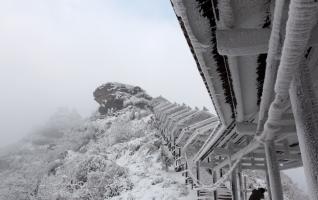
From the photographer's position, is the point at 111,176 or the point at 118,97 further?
the point at 118,97

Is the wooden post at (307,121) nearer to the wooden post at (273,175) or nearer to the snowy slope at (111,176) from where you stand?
the wooden post at (273,175)

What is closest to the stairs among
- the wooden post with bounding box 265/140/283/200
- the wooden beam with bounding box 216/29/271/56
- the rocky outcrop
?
the wooden post with bounding box 265/140/283/200

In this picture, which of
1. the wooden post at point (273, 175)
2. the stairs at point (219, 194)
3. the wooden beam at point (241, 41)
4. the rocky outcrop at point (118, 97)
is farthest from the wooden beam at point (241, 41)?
the rocky outcrop at point (118, 97)

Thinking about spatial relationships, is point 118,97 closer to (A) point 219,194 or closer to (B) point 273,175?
(A) point 219,194

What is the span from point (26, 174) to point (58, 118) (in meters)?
46.3

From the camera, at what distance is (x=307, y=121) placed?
2.46 m

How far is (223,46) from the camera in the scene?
277cm

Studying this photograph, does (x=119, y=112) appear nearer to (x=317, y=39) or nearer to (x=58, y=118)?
(x=58, y=118)

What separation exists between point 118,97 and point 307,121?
68.1 meters

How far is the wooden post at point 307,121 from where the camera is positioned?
242 centimetres

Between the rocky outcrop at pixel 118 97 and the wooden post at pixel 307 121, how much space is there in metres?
63.3

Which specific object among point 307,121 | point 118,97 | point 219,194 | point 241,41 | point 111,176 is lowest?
point 307,121

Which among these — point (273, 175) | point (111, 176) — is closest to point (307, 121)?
point (273, 175)

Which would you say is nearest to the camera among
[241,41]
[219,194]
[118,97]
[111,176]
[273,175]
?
[241,41]
